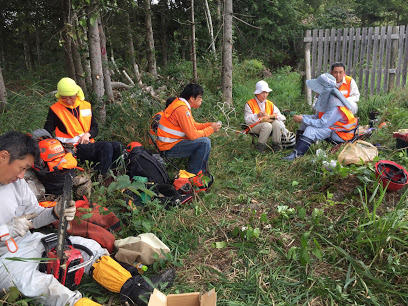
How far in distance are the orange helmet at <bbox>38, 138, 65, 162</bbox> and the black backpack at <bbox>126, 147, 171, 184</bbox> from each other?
31.8 inches

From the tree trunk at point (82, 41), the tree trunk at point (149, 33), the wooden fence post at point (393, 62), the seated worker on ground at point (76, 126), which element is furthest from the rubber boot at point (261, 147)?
the tree trunk at point (149, 33)

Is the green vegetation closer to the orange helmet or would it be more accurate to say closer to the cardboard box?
the cardboard box

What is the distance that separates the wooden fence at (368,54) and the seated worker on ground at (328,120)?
2.76 meters

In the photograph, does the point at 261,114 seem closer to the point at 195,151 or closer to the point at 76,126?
the point at 195,151

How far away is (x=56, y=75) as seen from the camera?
40.1 feet

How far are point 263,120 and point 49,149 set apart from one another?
3.28m

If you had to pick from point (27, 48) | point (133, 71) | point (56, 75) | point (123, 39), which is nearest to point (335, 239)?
point (133, 71)

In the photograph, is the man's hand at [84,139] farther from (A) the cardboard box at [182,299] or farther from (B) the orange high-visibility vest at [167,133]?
(A) the cardboard box at [182,299]

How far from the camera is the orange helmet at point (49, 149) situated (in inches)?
142

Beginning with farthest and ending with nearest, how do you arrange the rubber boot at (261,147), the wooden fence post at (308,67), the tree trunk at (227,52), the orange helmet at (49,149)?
the wooden fence post at (308,67) → the tree trunk at (227,52) → the rubber boot at (261,147) → the orange helmet at (49,149)

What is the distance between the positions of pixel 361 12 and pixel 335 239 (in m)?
21.4

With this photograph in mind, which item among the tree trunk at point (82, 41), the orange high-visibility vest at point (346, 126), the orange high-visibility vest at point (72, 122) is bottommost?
the orange high-visibility vest at point (346, 126)

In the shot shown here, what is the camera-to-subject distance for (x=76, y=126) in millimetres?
4160

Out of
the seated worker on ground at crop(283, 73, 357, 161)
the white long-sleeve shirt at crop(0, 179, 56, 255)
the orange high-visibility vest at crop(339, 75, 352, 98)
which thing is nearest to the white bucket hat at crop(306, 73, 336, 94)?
the seated worker on ground at crop(283, 73, 357, 161)
